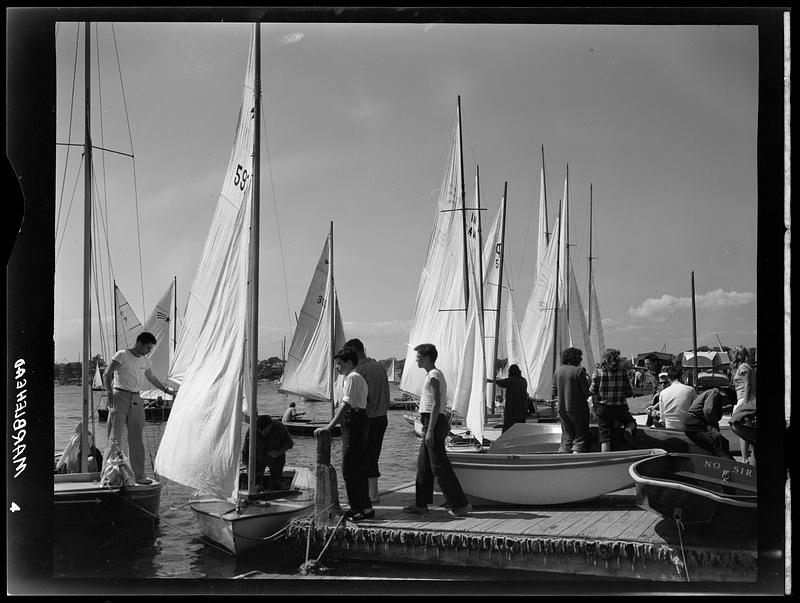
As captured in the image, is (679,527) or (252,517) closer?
(679,527)

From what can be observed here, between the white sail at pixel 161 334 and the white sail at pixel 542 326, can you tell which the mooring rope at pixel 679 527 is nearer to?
the white sail at pixel 161 334

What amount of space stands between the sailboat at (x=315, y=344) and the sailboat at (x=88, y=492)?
13.9 meters

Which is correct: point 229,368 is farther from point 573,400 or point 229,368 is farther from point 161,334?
point 161,334

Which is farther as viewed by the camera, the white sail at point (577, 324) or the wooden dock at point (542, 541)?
the white sail at point (577, 324)

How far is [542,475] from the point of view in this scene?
24.0 ft

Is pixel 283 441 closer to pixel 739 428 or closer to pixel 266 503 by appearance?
pixel 266 503

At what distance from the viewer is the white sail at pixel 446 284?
13.9 meters

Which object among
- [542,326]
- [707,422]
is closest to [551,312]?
[542,326]

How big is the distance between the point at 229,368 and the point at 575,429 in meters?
3.48

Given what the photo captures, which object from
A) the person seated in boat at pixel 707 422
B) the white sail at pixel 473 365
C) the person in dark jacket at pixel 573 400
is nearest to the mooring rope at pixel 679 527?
the person in dark jacket at pixel 573 400

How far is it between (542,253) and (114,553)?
1587 centimetres

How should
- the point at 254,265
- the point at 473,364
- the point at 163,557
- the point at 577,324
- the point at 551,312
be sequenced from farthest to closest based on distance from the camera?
the point at 577,324 < the point at 551,312 < the point at 473,364 < the point at 163,557 < the point at 254,265

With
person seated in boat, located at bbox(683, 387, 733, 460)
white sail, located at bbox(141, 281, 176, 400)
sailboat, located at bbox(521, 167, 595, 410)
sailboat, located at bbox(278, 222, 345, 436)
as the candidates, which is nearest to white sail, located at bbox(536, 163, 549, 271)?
sailboat, located at bbox(521, 167, 595, 410)

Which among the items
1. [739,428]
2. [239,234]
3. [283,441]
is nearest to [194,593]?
[283,441]
